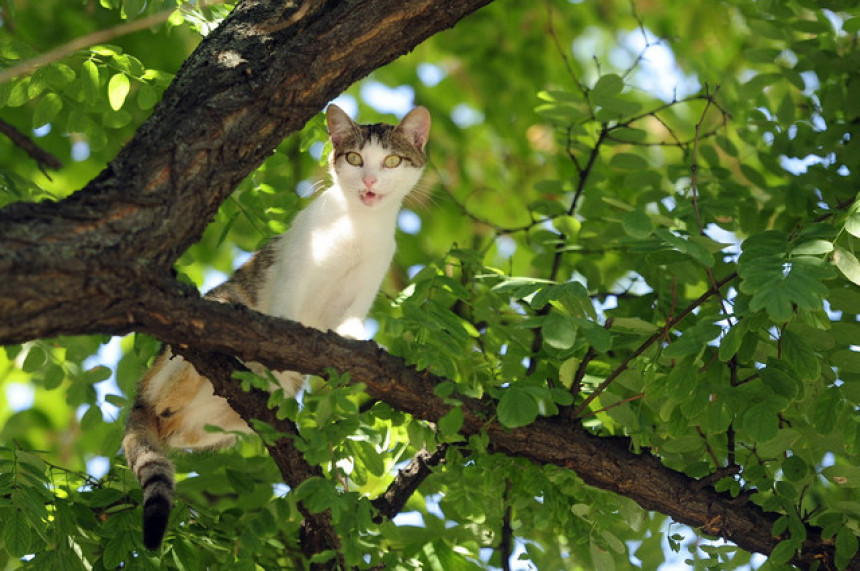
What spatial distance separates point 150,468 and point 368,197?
70.0 inches

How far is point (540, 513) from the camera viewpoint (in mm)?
3666

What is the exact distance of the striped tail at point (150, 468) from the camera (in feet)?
10.3

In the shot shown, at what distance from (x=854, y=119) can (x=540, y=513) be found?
309 cm

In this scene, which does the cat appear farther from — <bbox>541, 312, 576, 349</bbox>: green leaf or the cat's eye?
<bbox>541, 312, 576, 349</bbox>: green leaf

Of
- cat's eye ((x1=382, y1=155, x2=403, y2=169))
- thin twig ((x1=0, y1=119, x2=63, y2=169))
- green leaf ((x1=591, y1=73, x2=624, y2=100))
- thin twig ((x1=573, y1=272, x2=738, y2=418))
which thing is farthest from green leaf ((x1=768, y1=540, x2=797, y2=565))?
thin twig ((x1=0, y1=119, x2=63, y2=169))

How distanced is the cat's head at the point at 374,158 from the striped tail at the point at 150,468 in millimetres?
1532

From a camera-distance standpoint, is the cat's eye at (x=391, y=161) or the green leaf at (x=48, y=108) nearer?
the green leaf at (x=48, y=108)

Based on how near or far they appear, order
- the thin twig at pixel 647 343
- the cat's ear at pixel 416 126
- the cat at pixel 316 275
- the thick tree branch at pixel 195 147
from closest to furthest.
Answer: the thick tree branch at pixel 195 147 → the thin twig at pixel 647 343 → the cat at pixel 316 275 → the cat's ear at pixel 416 126

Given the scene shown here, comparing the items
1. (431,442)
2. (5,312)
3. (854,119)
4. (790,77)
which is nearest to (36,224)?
(5,312)

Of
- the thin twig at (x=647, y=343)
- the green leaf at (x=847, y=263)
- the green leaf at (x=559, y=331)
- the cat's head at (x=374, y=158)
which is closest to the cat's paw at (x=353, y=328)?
the cat's head at (x=374, y=158)

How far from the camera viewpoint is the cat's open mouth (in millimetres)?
4637

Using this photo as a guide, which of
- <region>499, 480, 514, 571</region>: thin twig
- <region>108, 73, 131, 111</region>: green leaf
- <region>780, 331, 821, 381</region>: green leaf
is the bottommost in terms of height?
<region>499, 480, 514, 571</region>: thin twig

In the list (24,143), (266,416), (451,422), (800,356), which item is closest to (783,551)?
(800,356)

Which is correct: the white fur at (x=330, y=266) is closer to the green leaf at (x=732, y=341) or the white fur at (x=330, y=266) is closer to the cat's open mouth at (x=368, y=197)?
the cat's open mouth at (x=368, y=197)
